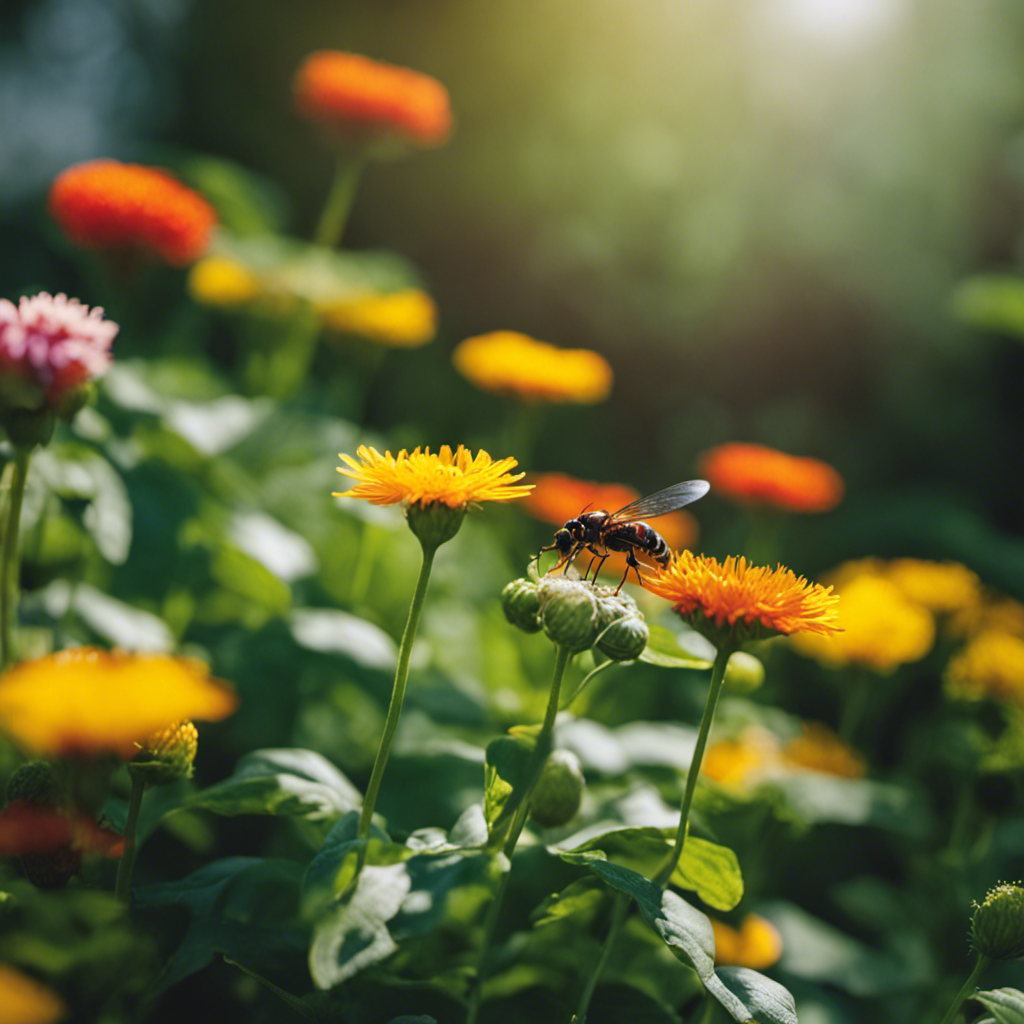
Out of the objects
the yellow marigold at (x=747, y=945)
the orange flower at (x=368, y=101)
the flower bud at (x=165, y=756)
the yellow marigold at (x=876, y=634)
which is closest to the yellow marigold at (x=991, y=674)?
the yellow marigold at (x=876, y=634)

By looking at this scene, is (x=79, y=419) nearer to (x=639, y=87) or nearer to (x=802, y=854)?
(x=802, y=854)

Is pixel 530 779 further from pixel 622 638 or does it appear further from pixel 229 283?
pixel 229 283

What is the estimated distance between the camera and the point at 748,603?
2.48ft

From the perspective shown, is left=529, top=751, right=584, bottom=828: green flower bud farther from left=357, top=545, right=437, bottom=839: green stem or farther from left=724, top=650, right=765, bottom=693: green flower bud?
left=724, top=650, right=765, bottom=693: green flower bud

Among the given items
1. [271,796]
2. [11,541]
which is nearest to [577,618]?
[271,796]

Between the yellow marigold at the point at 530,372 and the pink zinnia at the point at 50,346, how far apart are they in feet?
3.07

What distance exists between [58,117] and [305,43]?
3.83 feet

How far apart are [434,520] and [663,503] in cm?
45

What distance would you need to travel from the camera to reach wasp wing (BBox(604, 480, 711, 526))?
1.10 meters

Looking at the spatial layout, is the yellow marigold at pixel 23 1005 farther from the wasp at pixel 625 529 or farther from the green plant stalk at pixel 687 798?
the wasp at pixel 625 529

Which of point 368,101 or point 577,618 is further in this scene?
point 368,101

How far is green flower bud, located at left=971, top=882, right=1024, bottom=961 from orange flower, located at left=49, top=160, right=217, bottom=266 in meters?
1.41

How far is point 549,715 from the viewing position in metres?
0.75

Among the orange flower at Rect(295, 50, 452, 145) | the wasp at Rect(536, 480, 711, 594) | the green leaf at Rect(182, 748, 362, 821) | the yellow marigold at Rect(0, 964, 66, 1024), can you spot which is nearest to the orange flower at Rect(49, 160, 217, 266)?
the orange flower at Rect(295, 50, 452, 145)
